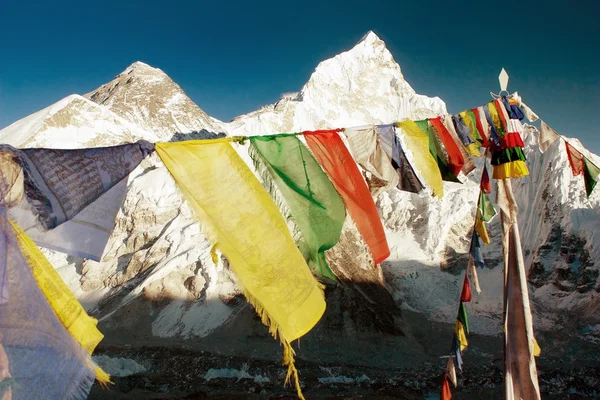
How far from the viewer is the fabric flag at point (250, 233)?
3.96 metres

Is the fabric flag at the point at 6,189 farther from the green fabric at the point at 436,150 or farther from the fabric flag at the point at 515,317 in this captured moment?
the fabric flag at the point at 515,317

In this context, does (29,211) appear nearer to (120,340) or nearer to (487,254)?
(120,340)

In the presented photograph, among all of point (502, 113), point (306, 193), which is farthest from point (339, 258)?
point (306, 193)

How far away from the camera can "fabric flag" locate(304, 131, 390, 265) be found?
534 cm

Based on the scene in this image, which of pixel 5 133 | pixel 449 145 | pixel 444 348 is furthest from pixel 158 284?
pixel 5 133

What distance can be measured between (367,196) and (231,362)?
1826 centimetres

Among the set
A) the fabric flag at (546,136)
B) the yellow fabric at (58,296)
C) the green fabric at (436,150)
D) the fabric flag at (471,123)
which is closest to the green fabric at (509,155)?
the fabric flag at (471,123)

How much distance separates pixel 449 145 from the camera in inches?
263

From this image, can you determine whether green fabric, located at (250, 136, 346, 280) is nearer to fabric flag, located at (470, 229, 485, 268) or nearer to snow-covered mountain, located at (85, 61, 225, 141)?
fabric flag, located at (470, 229, 485, 268)

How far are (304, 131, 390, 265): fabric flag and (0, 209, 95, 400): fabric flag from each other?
3.33 metres

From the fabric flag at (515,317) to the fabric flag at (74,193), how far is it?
4.86 m

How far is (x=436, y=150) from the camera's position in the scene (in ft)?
22.1

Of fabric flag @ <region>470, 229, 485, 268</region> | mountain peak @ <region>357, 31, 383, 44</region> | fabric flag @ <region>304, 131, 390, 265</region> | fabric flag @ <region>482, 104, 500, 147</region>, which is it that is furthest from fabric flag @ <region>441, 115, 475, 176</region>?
mountain peak @ <region>357, 31, 383, 44</region>

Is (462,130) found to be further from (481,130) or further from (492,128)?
(492,128)
